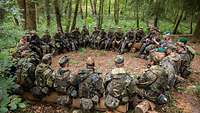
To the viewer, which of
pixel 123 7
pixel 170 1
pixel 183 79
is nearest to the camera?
pixel 183 79

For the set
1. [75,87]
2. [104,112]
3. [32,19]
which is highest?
[32,19]

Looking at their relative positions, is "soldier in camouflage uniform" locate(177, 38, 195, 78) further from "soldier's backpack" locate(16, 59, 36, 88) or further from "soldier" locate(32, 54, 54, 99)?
"soldier's backpack" locate(16, 59, 36, 88)

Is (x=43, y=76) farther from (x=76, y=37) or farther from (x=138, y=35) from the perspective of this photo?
(x=138, y=35)

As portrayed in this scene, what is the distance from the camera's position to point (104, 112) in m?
8.88

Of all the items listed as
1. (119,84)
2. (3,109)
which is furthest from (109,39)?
(3,109)

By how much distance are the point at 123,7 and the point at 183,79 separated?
26.2 metres

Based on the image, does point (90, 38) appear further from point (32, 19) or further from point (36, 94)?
point (36, 94)

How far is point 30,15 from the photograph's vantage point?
1549 cm

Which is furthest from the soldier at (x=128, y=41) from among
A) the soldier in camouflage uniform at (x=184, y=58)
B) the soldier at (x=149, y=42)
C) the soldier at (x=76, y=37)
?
the soldier in camouflage uniform at (x=184, y=58)

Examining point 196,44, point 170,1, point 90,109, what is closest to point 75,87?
point 90,109

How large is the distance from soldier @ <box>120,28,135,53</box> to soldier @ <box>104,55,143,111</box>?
282 inches

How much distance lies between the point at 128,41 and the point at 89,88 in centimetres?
757

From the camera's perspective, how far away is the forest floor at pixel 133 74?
30.8ft

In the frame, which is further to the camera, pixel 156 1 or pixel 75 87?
pixel 156 1
